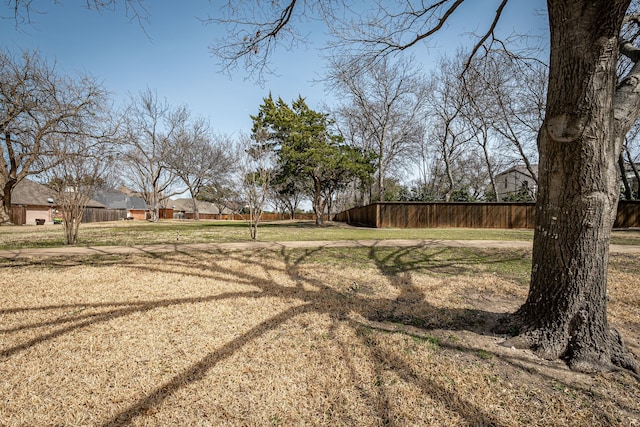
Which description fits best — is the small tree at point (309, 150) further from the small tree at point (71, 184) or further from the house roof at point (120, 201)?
the house roof at point (120, 201)

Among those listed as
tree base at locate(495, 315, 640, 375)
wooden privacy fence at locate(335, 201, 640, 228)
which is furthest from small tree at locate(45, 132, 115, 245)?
wooden privacy fence at locate(335, 201, 640, 228)

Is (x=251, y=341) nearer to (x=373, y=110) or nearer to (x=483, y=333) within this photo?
(x=483, y=333)

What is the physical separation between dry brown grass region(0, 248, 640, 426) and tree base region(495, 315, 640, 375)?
0.09 metres

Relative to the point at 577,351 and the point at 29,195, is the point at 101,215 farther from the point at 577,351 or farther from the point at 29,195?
the point at 577,351

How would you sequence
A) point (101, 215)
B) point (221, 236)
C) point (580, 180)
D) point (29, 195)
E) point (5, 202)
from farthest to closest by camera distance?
point (101, 215), point (29, 195), point (5, 202), point (221, 236), point (580, 180)

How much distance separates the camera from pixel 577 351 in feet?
7.07

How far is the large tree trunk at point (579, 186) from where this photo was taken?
202cm

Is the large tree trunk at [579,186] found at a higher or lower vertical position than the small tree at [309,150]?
lower

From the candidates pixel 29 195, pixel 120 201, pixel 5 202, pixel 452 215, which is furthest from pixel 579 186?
pixel 120 201

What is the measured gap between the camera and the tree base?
6.79 feet

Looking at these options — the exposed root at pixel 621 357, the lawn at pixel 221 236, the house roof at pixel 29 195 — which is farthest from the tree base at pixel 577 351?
the house roof at pixel 29 195

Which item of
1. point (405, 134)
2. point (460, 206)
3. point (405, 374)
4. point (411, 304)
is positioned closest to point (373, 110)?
point (405, 134)

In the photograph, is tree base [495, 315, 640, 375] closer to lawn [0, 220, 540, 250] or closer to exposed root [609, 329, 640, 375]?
exposed root [609, 329, 640, 375]

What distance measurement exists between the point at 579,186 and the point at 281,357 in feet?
8.58
